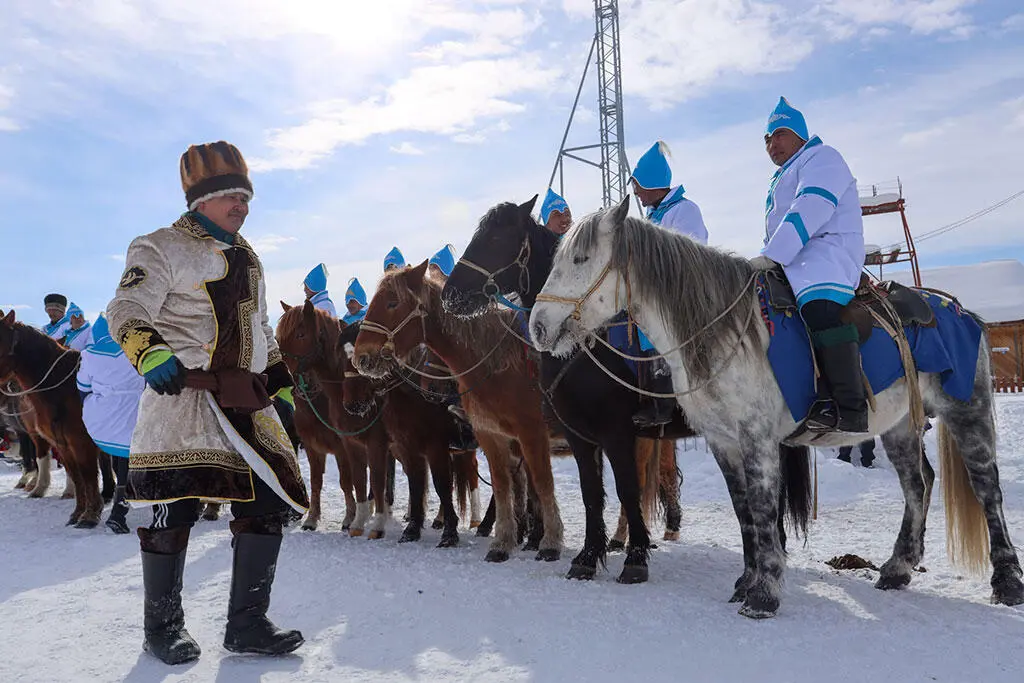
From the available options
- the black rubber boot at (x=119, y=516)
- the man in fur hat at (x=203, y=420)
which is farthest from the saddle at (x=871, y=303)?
the black rubber boot at (x=119, y=516)

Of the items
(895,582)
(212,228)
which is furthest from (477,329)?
(895,582)

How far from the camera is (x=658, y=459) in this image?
621 centimetres

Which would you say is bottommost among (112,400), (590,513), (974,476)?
(590,513)

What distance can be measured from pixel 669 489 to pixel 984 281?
32.6 meters

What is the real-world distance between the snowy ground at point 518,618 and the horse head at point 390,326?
154 cm

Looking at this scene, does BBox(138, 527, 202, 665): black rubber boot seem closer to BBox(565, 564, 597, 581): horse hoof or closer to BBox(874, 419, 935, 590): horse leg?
BBox(565, 564, 597, 581): horse hoof

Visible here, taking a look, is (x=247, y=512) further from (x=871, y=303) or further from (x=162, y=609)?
(x=871, y=303)

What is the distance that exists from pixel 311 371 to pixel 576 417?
361cm

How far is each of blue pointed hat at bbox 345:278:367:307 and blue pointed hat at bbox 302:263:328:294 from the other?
3.79ft

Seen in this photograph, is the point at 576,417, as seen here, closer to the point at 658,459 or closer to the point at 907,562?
the point at 658,459

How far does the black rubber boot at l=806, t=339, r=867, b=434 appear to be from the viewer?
4.13 m

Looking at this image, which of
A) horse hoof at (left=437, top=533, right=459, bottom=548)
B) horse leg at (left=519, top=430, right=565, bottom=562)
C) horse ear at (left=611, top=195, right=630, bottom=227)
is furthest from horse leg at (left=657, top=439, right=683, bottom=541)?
horse ear at (left=611, top=195, right=630, bottom=227)

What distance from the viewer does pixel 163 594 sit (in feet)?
11.3

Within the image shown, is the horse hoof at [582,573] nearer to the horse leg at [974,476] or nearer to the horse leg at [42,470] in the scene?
the horse leg at [974,476]
